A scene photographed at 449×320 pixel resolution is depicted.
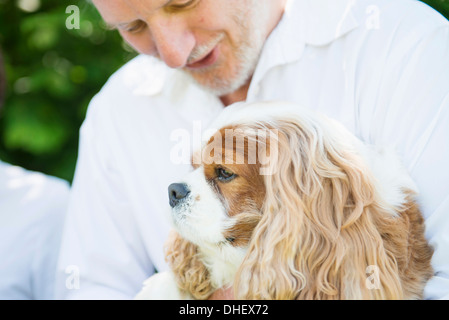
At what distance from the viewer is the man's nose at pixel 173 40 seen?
7.61 feet

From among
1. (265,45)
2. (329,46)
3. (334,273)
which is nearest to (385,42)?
(329,46)

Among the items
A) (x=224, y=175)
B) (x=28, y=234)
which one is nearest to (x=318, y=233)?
(x=224, y=175)

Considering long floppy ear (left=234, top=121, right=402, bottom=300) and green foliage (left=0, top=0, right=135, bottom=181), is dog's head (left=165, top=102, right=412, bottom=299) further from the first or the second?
green foliage (left=0, top=0, right=135, bottom=181)

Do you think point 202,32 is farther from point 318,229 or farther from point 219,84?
point 318,229

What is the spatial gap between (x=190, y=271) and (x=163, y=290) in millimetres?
143

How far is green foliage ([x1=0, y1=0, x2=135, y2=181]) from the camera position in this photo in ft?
14.3

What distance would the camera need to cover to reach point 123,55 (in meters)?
4.59

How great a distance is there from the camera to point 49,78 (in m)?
4.44

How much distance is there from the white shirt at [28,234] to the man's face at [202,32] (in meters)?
1.20

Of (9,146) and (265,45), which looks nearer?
(265,45)

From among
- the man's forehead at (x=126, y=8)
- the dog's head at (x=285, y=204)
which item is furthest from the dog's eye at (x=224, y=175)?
the man's forehead at (x=126, y=8)
